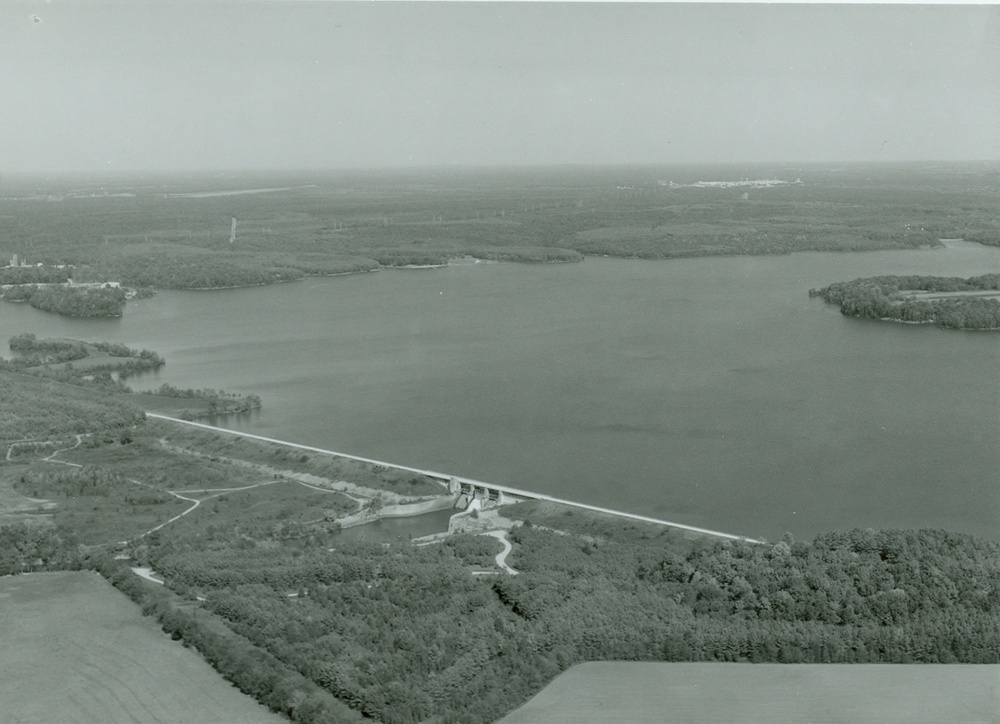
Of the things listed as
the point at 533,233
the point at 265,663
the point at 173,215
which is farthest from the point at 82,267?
the point at 265,663

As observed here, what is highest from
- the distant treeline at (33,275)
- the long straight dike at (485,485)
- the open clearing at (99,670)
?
the distant treeline at (33,275)

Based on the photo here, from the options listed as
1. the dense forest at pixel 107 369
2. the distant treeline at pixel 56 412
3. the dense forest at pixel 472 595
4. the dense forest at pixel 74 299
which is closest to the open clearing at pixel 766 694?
the dense forest at pixel 472 595

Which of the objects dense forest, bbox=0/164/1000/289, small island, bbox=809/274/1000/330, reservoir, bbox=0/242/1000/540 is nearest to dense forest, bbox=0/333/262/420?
reservoir, bbox=0/242/1000/540

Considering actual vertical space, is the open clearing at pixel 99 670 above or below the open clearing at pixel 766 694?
below

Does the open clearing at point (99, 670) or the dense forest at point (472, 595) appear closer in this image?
the open clearing at point (99, 670)

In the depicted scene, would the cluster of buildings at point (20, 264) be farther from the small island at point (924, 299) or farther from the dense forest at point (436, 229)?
the small island at point (924, 299)

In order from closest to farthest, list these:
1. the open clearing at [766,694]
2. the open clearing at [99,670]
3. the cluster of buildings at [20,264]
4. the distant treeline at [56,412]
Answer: the open clearing at [766,694] → the open clearing at [99,670] → the distant treeline at [56,412] → the cluster of buildings at [20,264]

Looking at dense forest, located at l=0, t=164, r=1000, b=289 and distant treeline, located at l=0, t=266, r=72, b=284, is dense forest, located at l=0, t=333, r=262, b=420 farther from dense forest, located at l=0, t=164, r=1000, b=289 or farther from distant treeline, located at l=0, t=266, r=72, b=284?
dense forest, located at l=0, t=164, r=1000, b=289
